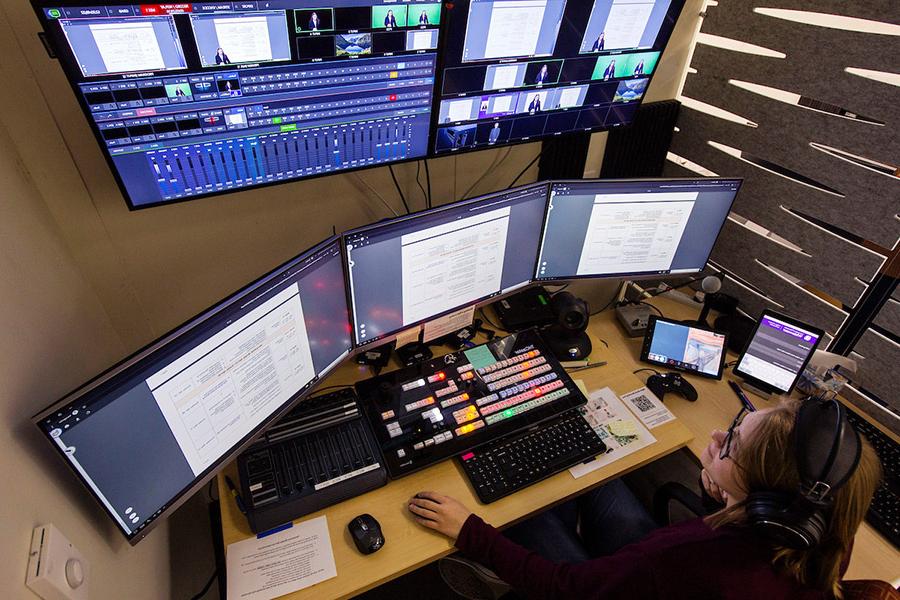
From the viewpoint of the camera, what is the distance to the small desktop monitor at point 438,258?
3.93 ft

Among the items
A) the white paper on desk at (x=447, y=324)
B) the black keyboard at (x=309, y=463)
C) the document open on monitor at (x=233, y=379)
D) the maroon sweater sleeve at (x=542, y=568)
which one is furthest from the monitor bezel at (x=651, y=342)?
the document open on monitor at (x=233, y=379)

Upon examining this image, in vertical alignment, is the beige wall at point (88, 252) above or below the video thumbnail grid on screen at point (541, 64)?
below

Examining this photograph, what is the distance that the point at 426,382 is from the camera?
4.53 feet

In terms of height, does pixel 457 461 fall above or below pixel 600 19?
below

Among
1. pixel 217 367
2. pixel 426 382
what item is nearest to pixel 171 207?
pixel 217 367

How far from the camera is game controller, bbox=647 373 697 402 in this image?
1.50 m

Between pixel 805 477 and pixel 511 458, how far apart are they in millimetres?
620

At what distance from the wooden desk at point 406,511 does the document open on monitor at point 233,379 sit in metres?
0.21

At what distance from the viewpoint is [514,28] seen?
126cm

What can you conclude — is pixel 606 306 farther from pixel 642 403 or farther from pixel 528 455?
pixel 528 455

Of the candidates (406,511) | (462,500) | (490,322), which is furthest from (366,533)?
(490,322)

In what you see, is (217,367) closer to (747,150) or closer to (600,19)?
(600,19)

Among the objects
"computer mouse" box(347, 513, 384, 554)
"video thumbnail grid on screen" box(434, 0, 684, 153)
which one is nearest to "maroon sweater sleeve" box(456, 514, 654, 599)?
"computer mouse" box(347, 513, 384, 554)

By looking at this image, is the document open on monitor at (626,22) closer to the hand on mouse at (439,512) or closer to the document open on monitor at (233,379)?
the document open on monitor at (233,379)
